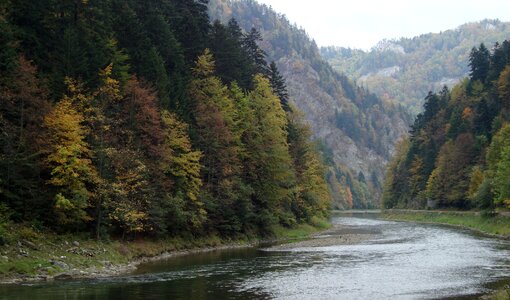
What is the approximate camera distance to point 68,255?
4497 centimetres

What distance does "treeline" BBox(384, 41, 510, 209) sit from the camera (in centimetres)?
10036

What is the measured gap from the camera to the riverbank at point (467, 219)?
85.5m

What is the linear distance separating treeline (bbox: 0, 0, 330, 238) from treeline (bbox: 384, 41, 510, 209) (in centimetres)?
3644

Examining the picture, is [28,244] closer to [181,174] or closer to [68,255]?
[68,255]

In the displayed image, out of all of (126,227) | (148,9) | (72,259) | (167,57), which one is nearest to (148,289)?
(72,259)

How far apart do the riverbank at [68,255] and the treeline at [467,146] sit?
175 ft

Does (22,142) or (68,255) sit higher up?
(22,142)

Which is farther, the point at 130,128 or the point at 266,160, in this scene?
the point at 266,160

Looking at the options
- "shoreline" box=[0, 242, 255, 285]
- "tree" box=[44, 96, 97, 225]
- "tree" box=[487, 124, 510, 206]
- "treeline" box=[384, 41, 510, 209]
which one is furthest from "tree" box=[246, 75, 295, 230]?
"tree" box=[44, 96, 97, 225]

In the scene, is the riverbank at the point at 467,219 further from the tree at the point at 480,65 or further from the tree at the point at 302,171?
the tree at the point at 480,65

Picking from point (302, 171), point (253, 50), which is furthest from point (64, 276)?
point (253, 50)

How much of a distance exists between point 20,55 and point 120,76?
1270 cm

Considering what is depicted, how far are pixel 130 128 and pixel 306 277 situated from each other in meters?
26.7

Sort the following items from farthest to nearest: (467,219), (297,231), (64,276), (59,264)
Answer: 1. (467,219)
2. (297,231)
3. (59,264)
4. (64,276)
